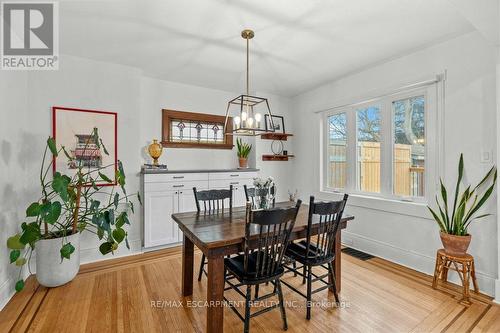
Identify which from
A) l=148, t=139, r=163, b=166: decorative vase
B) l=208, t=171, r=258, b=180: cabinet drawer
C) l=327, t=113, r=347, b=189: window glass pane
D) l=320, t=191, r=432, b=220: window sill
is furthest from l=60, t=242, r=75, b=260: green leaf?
l=327, t=113, r=347, b=189: window glass pane

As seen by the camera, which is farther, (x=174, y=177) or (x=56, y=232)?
(x=174, y=177)

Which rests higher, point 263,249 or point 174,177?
point 174,177

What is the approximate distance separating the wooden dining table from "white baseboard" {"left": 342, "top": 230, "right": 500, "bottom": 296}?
3.91 ft

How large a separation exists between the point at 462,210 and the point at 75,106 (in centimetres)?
446

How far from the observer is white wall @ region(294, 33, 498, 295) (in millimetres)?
2328

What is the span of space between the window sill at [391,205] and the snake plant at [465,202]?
28 centimetres

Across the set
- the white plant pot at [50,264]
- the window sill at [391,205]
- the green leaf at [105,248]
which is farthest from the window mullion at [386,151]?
the white plant pot at [50,264]

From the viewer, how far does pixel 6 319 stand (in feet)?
6.36

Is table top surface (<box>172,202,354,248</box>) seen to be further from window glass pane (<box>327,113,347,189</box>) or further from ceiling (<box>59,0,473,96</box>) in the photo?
ceiling (<box>59,0,473,96</box>)

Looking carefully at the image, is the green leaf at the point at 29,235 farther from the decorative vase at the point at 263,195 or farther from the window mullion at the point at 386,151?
the window mullion at the point at 386,151

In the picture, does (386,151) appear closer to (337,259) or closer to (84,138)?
(337,259)

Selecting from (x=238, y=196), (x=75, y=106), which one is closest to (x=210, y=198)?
(x=238, y=196)

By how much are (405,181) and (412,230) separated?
24.1 inches

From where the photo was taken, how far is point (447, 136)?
2600mm
